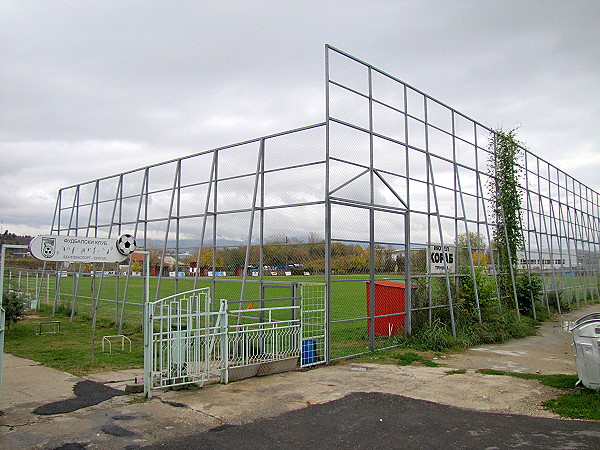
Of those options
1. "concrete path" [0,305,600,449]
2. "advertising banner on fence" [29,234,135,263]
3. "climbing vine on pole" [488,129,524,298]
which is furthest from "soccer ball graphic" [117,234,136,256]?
"climbing vine on pole" [488,129,524,298]

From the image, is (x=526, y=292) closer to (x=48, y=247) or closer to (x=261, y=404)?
(x=261, y=404)

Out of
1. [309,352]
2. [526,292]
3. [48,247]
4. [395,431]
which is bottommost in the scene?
[395,431]

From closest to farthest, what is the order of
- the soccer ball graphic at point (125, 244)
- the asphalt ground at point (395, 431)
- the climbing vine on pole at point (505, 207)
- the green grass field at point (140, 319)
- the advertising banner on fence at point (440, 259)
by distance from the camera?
the asphalt ground at point (395, 431) < the soccer ball graphic at point (125, 244) < the green grass field at point (140, 319) < the advertising banner on fence at point (440, 259) < the climbing vine on pole at point (505, 207)

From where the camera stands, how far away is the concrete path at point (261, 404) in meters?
5.94

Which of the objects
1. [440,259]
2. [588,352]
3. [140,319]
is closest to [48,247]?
[140,319]

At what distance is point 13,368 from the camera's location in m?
10.1

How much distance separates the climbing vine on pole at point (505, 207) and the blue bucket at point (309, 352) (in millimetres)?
9888

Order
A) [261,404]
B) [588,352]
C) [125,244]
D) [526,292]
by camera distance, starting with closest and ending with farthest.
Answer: [261,404] → [588,352] → [125,244] → [526,292]

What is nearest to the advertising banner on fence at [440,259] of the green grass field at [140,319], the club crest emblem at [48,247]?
the green grass field at [140,319]

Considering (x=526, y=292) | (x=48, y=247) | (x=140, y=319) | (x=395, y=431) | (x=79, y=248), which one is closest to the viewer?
(x=395, y=431)

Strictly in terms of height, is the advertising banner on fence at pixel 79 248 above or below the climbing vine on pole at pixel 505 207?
below

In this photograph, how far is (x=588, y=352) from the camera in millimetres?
7430

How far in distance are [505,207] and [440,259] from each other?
5.73 m

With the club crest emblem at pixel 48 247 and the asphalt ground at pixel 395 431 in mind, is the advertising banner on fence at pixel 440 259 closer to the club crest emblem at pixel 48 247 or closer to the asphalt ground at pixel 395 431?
the asphalt ground at pixel 395 431
